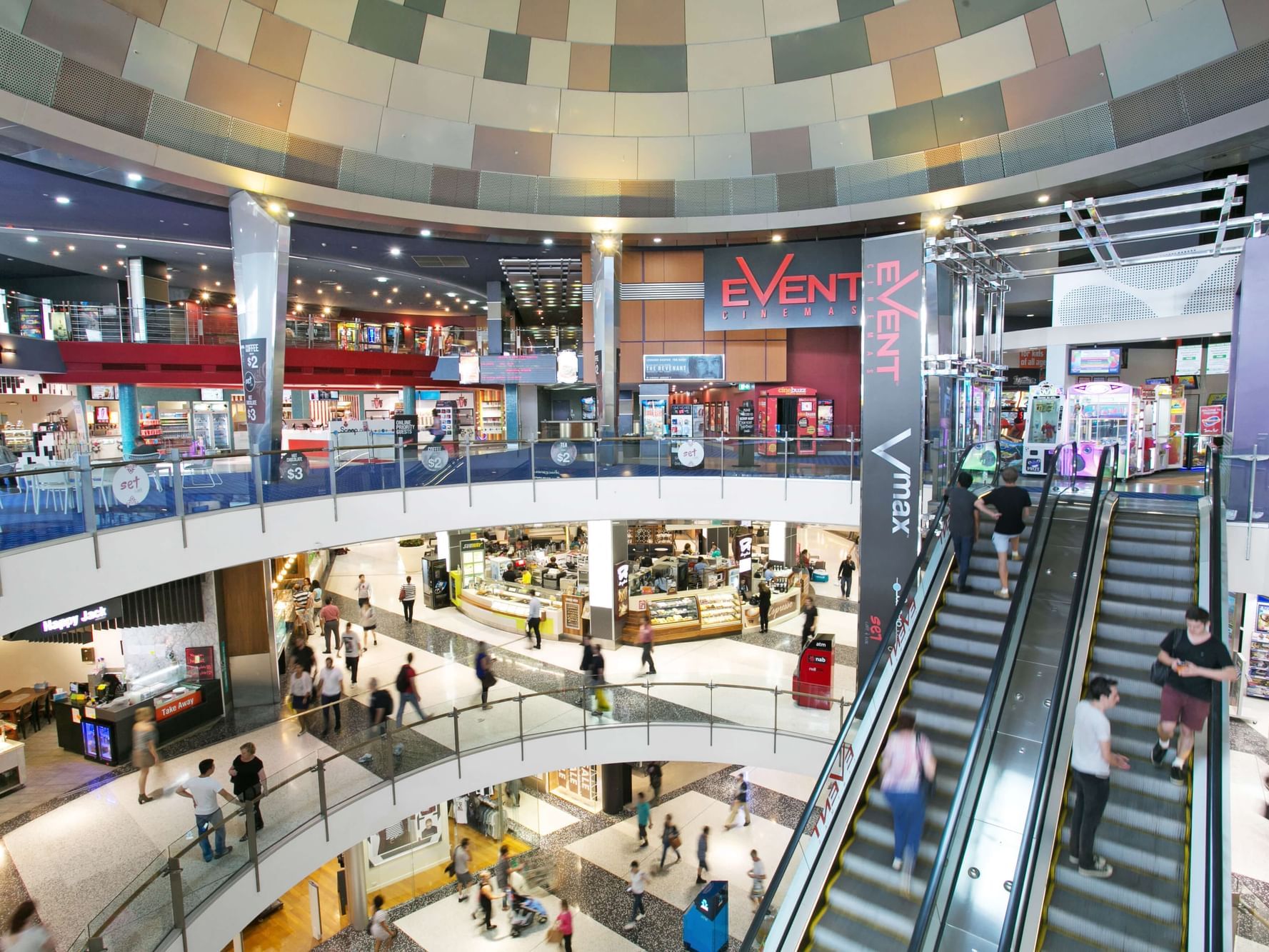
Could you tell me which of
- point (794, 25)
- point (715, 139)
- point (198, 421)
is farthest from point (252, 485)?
point (198, 421)

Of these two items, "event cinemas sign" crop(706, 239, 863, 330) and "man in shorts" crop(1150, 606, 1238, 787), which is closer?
"man in shorts" crop(1150, 606, 1238, 787)

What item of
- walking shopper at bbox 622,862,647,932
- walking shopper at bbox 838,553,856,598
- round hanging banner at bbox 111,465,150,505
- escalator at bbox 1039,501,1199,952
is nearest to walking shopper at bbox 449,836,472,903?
walking shopper at bbox 622,862,647,932

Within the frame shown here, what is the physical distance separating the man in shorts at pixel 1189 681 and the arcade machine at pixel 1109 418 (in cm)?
705

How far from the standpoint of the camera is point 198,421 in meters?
21.8

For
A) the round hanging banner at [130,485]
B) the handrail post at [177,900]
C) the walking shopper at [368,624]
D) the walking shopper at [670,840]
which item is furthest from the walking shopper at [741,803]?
the round hanging banner at [130,485]

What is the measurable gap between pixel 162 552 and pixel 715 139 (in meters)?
13.1

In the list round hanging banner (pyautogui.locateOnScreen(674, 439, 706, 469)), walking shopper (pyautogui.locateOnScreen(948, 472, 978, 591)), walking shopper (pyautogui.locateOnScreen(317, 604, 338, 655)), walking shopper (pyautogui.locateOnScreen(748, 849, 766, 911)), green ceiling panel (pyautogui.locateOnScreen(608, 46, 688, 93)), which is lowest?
walking shopper (pyautogui.locateOnScreen(748, 849, 766, 911))

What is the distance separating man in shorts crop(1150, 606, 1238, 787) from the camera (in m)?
4.49

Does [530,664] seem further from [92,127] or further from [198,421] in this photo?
[198,421]

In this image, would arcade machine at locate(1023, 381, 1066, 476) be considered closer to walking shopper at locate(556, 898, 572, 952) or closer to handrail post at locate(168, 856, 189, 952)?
walking shopper at locate(556, 898, 572, 952)

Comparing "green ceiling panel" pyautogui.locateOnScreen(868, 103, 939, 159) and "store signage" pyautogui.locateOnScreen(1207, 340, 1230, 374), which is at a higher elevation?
"green ceiling panel" pyautogui.locateOnScreen(868, 103, 939, 159)

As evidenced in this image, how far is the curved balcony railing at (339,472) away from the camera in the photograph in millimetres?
6293

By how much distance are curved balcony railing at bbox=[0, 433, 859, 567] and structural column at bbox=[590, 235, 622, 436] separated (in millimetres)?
3264

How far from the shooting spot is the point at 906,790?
185 inches
